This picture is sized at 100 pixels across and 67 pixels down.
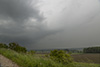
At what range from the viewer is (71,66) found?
646 cm

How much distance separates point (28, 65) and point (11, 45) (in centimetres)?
1322

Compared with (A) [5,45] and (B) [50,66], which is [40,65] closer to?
(B) [50,66]

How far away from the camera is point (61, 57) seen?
25.1 feet

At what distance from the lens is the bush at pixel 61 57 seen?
742 cm

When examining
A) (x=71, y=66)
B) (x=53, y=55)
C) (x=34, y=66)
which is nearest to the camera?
(x=34, y=66)

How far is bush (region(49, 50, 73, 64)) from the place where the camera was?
24.3ft

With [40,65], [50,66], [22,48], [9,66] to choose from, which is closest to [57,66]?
[50,66]

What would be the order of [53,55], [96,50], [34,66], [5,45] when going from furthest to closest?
1. [96,50]
2. [5,45]
3. [53,55]
4. [34,66]

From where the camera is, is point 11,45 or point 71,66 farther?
point 11,45

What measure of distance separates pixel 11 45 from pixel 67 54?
43.1 feet

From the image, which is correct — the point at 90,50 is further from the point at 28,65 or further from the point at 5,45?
the point at 28,65

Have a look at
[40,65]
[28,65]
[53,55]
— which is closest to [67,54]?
[53,55]

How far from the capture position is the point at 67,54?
786 cm

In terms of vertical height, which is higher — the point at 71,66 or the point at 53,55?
the point at 53,55
